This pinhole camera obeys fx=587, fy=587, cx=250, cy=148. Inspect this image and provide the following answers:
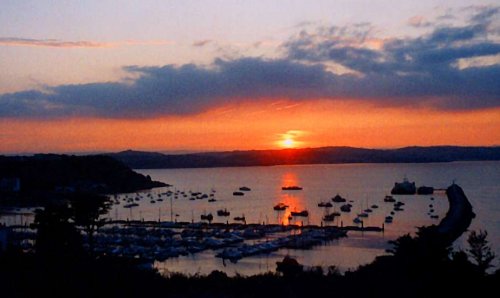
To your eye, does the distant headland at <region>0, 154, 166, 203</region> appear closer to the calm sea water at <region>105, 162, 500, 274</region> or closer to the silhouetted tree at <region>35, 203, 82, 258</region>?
the calm sea water at <region>105, 162, 500, 274</region>

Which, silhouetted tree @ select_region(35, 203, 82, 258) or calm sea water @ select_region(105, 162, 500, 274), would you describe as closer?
silhouetted tree @ select_region(35, 203, 82, 258)

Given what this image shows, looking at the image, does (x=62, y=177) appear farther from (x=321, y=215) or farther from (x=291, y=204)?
(x=321, y=215)

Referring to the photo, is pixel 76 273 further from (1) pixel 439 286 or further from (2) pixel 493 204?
(2) pixel 493 204

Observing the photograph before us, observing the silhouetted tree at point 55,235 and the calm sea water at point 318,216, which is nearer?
the silhouetted tree at point 55,235

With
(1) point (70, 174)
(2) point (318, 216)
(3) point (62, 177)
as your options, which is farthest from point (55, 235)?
(1) point (70, 174)

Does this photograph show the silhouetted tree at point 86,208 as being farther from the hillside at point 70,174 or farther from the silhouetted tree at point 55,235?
the hillside at point 70,174

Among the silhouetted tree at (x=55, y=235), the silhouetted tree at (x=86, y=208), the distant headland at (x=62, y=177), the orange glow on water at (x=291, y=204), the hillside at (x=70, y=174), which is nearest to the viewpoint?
the silhouetted tree at (x=55, y=235)

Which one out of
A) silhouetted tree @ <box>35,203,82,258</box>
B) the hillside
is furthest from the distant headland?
silhouetted tree @ <box>35,203,82,258</box>

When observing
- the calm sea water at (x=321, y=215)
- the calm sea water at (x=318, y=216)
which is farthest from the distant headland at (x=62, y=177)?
the calm sea water at (x=321, y=215)

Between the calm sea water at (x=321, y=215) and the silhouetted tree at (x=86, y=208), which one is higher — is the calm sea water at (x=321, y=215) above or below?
below

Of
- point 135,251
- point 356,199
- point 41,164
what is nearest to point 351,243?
point 135,251

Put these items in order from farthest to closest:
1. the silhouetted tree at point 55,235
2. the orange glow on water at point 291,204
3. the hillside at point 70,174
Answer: the hillside at point 70,174 → the orange glow on water at point 291,204 → the silhouetted tree at point 55,235
